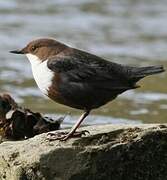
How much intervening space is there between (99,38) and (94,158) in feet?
27.4

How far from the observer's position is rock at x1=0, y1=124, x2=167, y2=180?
16.5 feet

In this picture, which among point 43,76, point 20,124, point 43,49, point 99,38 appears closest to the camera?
point 43,76

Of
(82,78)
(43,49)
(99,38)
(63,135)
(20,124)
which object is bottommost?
(99,38)

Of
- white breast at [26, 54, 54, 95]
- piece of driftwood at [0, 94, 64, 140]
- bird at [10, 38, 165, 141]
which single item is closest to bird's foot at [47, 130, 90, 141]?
bird at [10, 38, 165, 141]

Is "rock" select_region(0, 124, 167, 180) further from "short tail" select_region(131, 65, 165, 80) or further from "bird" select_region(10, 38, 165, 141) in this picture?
"short tail" select_region(131, 65, 165, 80)

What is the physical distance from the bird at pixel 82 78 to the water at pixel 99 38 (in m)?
2.34

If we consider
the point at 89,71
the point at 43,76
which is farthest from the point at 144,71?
the point at 43,76

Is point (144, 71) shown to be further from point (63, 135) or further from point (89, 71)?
point (63, 135)

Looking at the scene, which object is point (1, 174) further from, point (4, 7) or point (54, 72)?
point (4, 7)

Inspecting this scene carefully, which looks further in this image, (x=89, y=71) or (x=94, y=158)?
(x=89, y=71)

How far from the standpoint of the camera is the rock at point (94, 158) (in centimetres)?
504

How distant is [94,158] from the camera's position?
508cm

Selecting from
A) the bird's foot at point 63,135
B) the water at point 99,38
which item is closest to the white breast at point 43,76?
the bird's foot at point 63,135

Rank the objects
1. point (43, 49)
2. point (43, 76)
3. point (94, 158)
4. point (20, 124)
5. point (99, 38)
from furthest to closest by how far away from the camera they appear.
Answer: point (99, 38)
point (20, 124)
point (43, 49)
point (43, 76)
point (94, 158)
